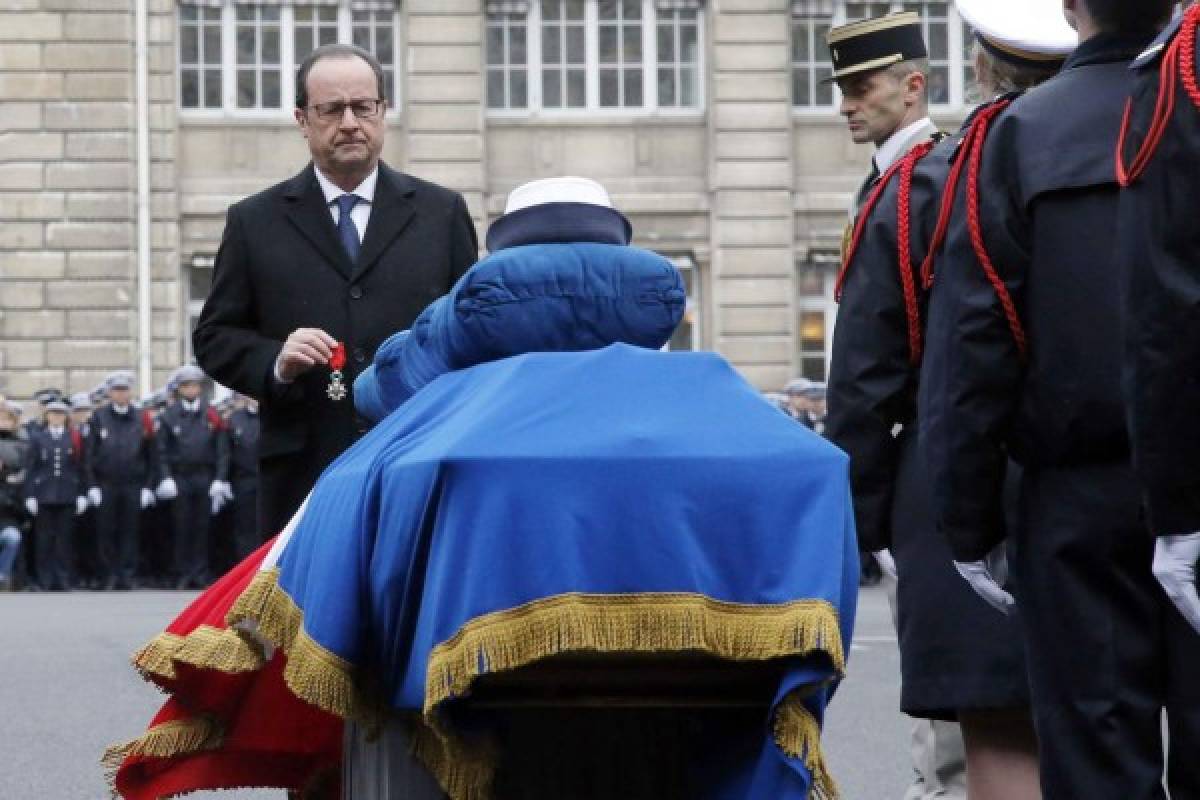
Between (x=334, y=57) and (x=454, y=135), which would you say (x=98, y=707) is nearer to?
(x=334, y=57)

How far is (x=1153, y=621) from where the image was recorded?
4.97 m

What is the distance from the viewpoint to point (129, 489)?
90.5ft

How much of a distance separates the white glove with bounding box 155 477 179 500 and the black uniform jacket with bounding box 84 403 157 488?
174mm

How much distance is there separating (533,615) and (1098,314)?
41.5 inches

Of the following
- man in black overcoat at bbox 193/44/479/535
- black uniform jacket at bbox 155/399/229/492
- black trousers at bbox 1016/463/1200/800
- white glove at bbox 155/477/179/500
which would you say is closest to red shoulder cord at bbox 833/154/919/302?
man in black overcoat at bbox 193/44/479/535

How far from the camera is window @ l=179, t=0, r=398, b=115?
34.2 m

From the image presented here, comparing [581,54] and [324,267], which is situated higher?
[581,54]

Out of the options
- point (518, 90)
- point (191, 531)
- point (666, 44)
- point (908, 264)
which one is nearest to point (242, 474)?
point (191, 531)

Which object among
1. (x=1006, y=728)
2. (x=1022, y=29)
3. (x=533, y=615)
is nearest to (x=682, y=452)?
(x=533, y=615)

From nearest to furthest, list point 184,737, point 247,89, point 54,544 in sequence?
point 184,737
point 54,544
point 247,89

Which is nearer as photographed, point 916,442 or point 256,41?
point 916,442

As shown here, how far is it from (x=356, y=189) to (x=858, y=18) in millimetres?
27748

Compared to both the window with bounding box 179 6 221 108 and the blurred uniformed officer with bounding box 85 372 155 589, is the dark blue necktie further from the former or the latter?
the window with bounding box 179 6 221 108

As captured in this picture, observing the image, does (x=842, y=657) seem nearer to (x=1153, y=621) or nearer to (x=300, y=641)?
(x=1153, y=621)
